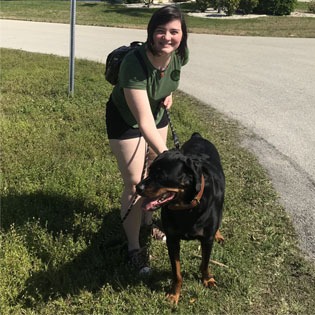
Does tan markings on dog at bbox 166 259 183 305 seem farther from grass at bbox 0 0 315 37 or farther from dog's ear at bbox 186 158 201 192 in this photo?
grass at bbox 0 0 315 37

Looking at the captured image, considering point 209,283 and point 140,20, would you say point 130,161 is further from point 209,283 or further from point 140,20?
point 140,20

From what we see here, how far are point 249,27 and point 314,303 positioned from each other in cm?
1488

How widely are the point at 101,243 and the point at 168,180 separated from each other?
131cm

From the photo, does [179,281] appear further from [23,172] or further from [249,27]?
[249,27]

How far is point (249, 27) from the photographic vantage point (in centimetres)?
1534

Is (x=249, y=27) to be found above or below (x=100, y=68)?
above

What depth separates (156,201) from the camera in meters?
2.07

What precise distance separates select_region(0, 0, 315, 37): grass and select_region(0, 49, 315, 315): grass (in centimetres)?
1092

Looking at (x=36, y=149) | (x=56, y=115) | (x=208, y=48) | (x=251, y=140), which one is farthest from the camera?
(x=208, y=48)

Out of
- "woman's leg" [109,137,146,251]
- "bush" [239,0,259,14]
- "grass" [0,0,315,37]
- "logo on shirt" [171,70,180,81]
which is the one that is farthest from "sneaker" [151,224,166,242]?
"bush" [239,0,259,14]

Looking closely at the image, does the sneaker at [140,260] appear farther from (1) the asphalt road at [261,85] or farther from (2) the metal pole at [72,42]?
(2) the metal pole at [72,42]

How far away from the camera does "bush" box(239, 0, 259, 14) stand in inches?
729

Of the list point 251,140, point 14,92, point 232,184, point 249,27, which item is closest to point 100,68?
point 14,92

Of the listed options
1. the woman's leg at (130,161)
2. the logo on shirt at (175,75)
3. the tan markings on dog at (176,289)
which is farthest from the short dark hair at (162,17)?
the tan markings on dog at (176,289)
